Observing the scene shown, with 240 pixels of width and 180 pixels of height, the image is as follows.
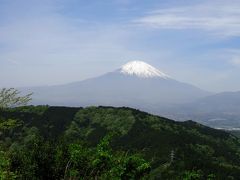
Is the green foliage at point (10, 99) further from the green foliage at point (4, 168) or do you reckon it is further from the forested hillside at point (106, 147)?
the green foliage at point (4, 168)

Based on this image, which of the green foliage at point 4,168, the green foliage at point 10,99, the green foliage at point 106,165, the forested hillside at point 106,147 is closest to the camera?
the green foliage at point 10,99

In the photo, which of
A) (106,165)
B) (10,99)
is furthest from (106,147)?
(10,99)

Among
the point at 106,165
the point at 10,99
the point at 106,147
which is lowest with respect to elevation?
the point at 106,165

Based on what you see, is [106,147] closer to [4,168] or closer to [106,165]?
[106,165]

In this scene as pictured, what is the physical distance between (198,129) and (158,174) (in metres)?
82.0

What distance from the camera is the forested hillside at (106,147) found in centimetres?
2948

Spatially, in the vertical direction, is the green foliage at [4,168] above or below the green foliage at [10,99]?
below

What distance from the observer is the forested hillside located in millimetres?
29484

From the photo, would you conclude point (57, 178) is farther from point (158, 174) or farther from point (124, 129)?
point (124, 129)

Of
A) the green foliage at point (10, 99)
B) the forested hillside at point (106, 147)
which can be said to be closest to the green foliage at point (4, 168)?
the forested hillside at point (106, 147)

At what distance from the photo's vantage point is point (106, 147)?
3014 centimetres

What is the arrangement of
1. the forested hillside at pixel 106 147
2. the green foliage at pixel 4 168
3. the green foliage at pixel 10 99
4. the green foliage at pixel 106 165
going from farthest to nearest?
the forested hillside at pixel 106 147 → the green foliage at pixel 106 165 → the green foliage at pixel 4 168 → the green foliage at pixel 10 99

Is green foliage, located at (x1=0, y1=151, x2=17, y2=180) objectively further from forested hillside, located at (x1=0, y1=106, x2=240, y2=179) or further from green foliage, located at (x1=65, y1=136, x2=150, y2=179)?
green foliage, located at (x1=65, y1=136, x2=150, y2=179)

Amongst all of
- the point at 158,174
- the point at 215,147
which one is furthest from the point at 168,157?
the point at 215,147
